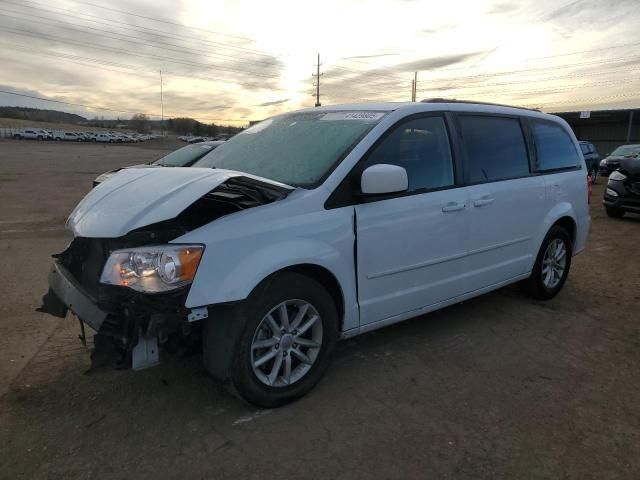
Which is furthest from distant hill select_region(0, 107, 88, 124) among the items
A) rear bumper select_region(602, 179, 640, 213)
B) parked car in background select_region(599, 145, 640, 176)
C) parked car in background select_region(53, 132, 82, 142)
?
rear bumper select_region(602, 179, 640, 213)

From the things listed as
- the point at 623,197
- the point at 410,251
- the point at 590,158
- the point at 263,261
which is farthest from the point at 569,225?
the point at 590,158

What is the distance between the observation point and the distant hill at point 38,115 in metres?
121

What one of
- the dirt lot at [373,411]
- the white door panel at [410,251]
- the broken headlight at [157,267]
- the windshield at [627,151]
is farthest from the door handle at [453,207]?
the windshield at [627,151]

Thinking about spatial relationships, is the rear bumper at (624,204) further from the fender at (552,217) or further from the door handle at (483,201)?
the door handle at (483,201)

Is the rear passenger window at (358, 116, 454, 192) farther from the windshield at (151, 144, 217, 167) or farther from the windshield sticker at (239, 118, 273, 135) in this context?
the windshield at (151, 144, 217, 167)

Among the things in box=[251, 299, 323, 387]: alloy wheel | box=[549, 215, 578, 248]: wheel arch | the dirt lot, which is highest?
box=[549, 215, 578, 248]: wheel arch

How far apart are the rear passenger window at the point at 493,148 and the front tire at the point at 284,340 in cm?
181

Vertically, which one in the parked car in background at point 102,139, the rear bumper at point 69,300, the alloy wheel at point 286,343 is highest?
the parked car in background at point 102,139

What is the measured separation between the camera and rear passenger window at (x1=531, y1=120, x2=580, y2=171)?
499 centimetres

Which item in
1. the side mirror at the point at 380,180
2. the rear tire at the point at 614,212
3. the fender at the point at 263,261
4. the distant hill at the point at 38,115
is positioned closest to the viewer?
the fender at the point at 263,261

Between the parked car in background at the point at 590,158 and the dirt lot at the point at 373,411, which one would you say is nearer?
the dirt lot at the point at 373,411

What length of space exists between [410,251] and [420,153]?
2.52ft

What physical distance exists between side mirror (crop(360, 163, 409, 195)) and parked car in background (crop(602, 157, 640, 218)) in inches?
370

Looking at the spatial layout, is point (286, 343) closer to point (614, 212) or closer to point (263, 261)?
point (263, 261)
